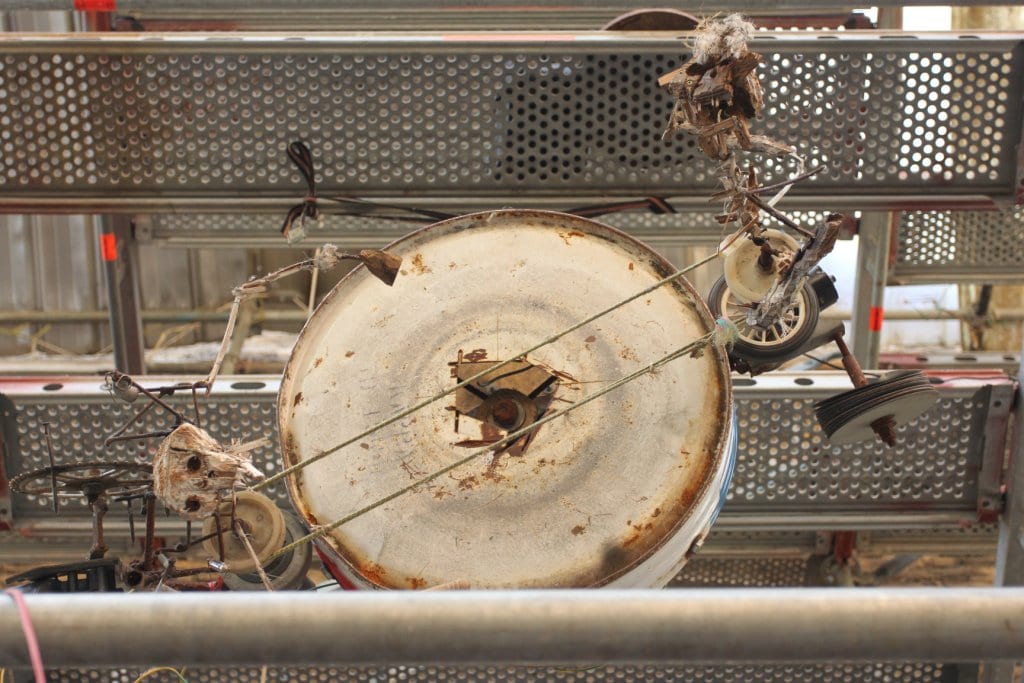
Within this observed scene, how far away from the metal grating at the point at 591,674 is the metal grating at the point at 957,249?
1444mm

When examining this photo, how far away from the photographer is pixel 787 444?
185 centimetres

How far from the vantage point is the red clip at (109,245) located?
8.71 ft

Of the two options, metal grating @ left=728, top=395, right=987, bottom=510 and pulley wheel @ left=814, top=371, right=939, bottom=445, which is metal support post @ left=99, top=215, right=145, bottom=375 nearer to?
metal grating @ left=728, top=395, right=987, bottom=510

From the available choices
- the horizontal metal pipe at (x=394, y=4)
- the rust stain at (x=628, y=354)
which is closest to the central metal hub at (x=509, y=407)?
the rust stain at (x=628, y=354)

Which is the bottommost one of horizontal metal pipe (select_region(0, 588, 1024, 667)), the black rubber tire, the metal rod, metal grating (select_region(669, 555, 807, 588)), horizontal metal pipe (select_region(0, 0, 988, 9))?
metal grating (select_region(669, 555, 807, 588))

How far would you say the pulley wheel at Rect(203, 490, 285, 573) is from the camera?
3.93 ft

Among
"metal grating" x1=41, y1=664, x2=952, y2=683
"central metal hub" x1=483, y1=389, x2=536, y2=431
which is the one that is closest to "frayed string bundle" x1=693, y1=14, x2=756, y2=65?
"central metal hub" x1=483, y1=389, x2=536, y2=431

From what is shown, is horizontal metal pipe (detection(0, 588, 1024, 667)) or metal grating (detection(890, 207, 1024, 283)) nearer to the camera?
horizontal metal pipe (detection(0, 588, 1024, 667))

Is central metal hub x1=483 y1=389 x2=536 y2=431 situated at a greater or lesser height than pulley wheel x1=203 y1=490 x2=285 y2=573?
greater

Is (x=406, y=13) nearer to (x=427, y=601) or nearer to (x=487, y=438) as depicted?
(x=487, y=438)

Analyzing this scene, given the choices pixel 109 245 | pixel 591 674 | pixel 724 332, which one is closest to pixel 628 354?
pixel 724 332

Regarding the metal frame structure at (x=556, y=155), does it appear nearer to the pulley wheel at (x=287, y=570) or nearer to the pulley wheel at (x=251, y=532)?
the pulley wheel at (x=287, y=570)

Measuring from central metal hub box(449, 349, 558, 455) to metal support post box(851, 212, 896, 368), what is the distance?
190 cm

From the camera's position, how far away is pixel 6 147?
65.1 inches
